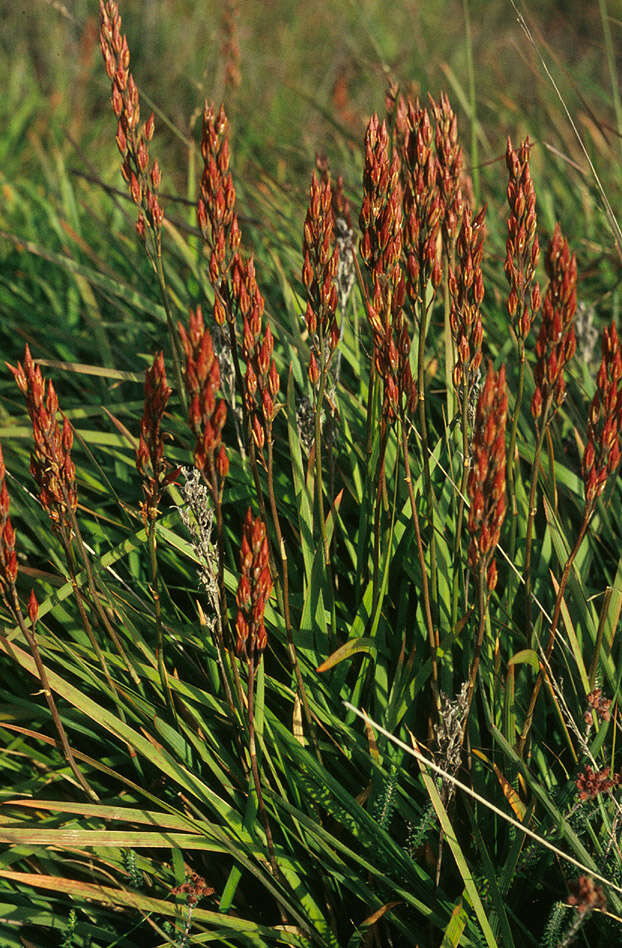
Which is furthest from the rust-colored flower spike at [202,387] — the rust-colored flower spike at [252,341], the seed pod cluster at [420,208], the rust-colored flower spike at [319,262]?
the seed pod cluster at [420,208]

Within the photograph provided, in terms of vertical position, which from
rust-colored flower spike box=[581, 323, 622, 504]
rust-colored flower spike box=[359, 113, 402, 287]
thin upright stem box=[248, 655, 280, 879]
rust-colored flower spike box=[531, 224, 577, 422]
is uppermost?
rust-colored flower spike box=[359, 113, 402, 287]

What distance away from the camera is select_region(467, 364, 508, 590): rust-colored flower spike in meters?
0.95

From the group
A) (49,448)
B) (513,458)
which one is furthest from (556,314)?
(49,448)

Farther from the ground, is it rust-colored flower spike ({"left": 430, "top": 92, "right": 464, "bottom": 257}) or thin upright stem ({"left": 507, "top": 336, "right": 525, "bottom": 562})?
rust-colored flower spike ({"left": 430, "top": 92, "right": 464, "bottom": 257})

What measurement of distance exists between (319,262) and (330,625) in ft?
2.66

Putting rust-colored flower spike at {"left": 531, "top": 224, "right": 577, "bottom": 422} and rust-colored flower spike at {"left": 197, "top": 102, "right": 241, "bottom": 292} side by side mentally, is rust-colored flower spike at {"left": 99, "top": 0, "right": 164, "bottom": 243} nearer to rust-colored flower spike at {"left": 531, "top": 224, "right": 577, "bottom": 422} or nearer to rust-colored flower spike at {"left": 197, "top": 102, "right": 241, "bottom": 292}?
rust-colored flower spike at {"left": 197, "top": 102, "right": 241, "bottom": 292}

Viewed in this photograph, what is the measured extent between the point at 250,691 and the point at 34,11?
24.1ft

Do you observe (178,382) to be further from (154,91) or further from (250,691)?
(154,91)

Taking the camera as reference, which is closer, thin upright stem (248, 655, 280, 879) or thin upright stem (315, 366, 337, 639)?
thin upright stem (248, 655, 280, 879)

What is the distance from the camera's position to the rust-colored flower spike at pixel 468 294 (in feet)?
3.82

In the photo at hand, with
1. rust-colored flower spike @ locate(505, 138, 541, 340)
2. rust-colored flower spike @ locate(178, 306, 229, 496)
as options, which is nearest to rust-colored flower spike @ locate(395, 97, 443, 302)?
rust-colored flower spike @ locate(505, 138, 541, 340)

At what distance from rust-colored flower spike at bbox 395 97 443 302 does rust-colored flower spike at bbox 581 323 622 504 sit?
30 centimetres

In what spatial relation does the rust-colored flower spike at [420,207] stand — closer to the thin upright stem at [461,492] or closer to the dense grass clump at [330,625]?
the dense grass clump at [330,625]

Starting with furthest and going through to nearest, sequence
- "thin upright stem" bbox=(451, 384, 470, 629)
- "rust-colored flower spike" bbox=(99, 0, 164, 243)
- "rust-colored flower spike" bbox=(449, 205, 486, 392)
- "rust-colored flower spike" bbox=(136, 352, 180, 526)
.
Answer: "rust-colored flower spike" bbox=(99, 0, 164, 243), "thin upright stem" bbox=(451, 384, 470, 629), "rust-colored flower spike" bbox=(449, 205, 486, 392), "rust-colored flower spike" bbox=(136, 352, 180, 526)
